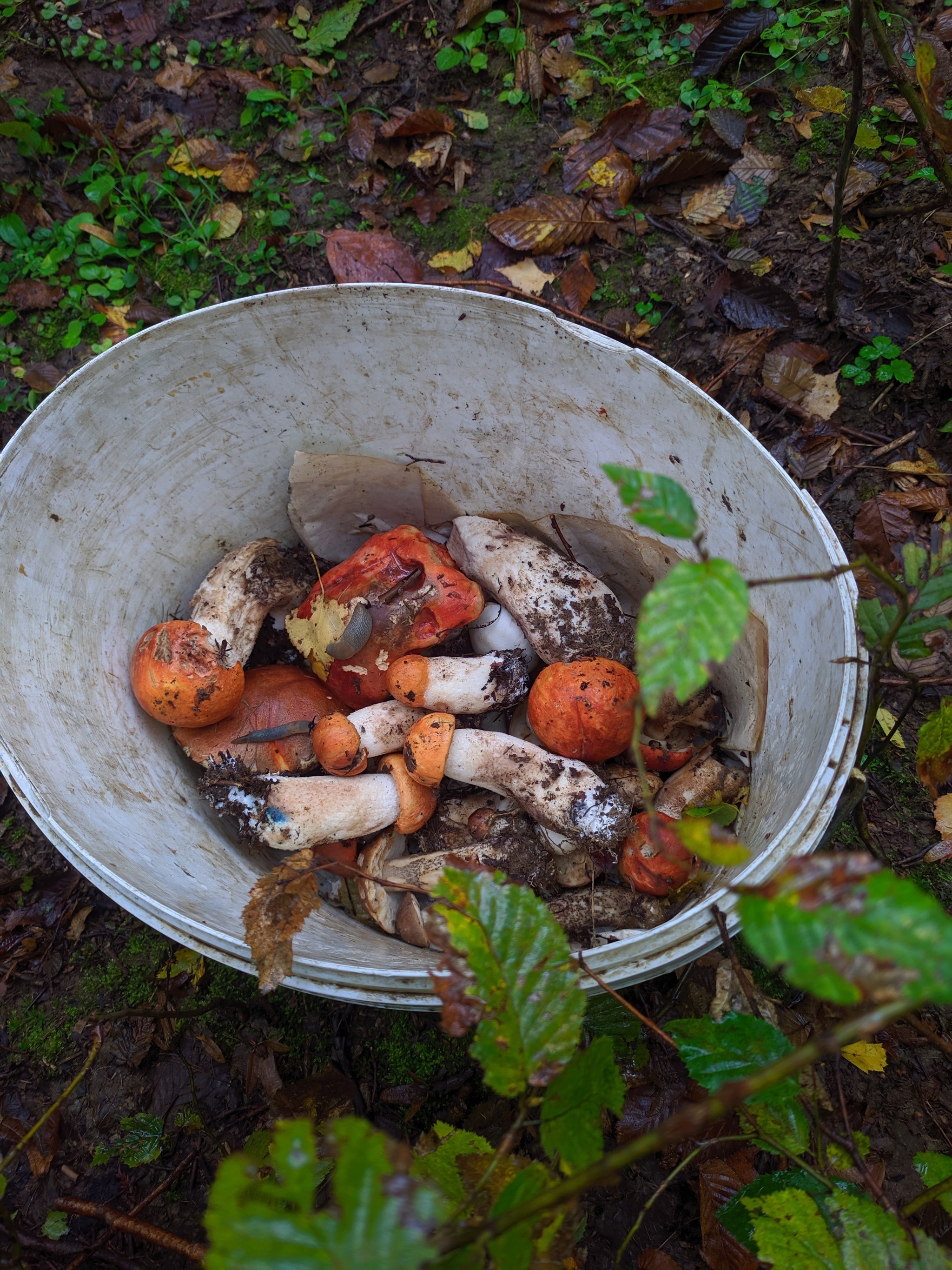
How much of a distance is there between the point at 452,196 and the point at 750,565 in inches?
82.7

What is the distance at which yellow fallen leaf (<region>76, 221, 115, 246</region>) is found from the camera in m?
2.94

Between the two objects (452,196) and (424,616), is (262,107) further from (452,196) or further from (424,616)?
(424,616)

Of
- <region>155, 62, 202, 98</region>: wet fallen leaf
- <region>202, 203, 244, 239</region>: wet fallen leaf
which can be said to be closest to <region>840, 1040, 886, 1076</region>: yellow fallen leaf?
<region>202, 203, 244, 239</region>: wet fallen leaf

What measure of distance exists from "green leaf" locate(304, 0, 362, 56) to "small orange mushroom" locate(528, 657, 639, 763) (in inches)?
116

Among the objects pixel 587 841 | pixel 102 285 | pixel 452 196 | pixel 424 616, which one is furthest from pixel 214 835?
pixel 452 196

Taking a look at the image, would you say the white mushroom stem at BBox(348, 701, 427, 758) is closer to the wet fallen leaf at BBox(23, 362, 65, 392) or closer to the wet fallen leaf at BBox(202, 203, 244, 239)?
the wet fallen leaf at BBox(23, 362, 65, 392)

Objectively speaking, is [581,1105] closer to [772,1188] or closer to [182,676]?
[772,1188]

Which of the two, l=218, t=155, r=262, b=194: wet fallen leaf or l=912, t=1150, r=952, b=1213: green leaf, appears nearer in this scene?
l=912, t=1150, r=952, b=1213: green leaf

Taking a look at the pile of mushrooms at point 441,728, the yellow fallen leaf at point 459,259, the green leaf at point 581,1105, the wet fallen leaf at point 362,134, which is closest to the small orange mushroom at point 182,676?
the pile of mushrooms at point 441,728

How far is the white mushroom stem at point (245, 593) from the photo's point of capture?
2020mm

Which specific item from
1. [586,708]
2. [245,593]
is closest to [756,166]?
[586,708]

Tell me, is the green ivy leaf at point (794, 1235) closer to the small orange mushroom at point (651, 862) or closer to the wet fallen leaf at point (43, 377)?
the small orange mushroom at point (651, 862)

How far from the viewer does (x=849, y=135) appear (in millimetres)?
1956

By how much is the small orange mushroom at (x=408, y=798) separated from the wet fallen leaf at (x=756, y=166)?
97.5 inches
